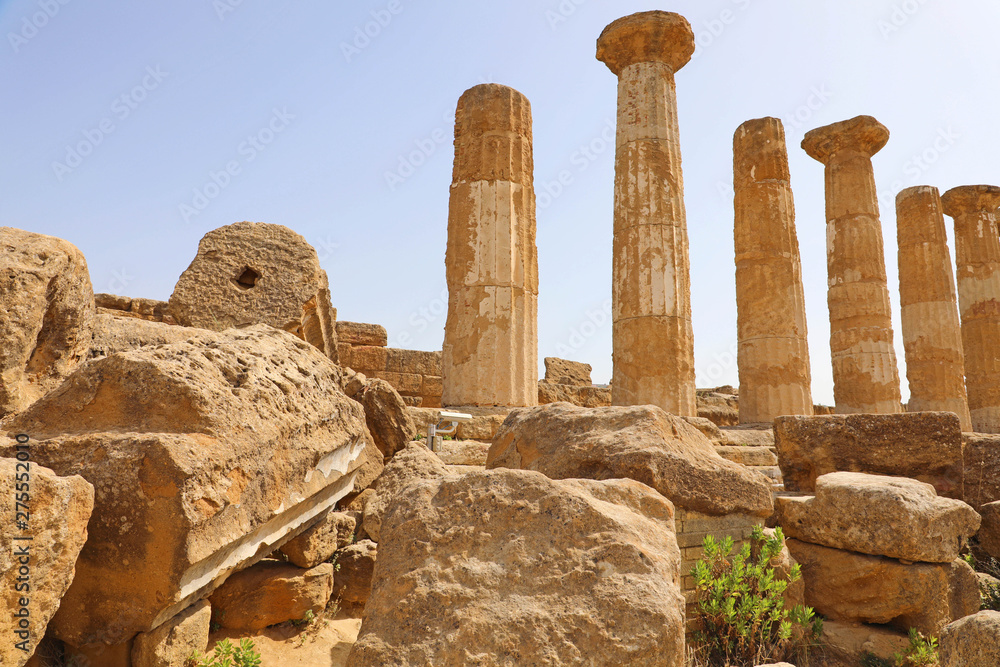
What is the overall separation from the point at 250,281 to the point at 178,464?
3520mm

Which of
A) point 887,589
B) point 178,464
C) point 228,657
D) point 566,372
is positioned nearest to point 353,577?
point 228,657

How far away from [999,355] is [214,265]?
64.7 feet

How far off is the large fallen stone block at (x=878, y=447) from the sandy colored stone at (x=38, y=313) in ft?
17.6

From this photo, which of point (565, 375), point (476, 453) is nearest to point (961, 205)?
point (565, 375)

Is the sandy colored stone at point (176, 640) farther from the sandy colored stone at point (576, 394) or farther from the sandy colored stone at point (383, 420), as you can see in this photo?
the sandy colored stone at point (576, 394)

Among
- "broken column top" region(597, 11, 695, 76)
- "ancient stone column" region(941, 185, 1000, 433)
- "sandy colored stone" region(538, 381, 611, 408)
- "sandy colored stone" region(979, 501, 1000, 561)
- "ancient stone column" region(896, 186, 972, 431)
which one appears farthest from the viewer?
"ancient stone column" region(941, 185, 1000, 433)

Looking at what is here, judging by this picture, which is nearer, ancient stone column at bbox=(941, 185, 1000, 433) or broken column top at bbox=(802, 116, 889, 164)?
broken column top at bbox=(802, 116, 889, 164)

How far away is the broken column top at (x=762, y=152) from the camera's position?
517 inches

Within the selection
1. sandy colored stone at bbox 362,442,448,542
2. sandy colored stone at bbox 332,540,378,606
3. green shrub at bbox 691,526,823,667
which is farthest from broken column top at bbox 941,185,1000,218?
sandy colored stone at bbox 332,540,378,606

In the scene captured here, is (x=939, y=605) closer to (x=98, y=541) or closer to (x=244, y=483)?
(x=244, y=483)

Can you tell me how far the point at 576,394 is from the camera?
42.8 ft

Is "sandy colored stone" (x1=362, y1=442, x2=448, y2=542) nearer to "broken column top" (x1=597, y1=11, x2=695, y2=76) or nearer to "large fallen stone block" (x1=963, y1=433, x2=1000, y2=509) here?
"large fallen stone block" (x1=963, y1=433, x2=1000, y2=509)

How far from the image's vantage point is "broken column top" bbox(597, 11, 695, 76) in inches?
414

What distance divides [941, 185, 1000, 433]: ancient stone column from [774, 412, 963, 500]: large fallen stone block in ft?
50.1
